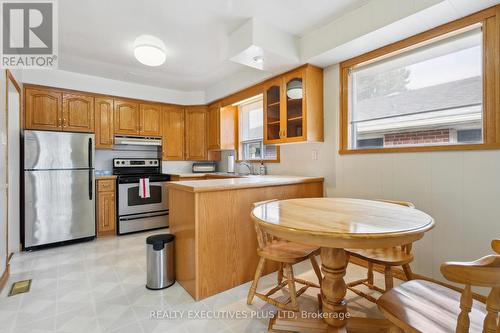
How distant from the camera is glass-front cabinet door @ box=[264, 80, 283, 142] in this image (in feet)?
10.6

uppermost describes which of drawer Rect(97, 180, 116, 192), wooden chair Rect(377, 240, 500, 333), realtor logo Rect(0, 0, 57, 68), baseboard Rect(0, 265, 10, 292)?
realtor logo Rect(0, 0, 57, 68)

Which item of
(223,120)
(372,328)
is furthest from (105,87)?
(372,328)

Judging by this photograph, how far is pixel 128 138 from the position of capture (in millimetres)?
4141

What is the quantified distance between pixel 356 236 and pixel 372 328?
2.89ft

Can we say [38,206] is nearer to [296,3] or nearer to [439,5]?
[296,3]

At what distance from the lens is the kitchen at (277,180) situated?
5.32 feet

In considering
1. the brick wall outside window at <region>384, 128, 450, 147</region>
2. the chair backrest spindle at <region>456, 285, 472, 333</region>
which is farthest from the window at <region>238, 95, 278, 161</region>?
the chair backrest spindle at <region>456, 285, 472, 333</region>

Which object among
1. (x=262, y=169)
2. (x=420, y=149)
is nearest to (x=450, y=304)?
(x=420, y=149)

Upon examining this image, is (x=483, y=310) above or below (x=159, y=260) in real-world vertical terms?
above

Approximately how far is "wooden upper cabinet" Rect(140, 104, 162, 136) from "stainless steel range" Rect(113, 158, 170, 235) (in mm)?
537

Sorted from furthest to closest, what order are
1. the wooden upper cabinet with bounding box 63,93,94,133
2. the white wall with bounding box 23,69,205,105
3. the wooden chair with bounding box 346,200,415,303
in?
1. the wooden upper cabinet with bounding box 63,93,94,133
2. the white wall with bounding box 23,69,205,105
3. the wooden chair with bounding box 346,200,415,303

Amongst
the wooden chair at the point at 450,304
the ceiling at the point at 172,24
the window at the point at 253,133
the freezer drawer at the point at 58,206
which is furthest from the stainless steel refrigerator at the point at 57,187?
the wooden chair at the point at 450,304

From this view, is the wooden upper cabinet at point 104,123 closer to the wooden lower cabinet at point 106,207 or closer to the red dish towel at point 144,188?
the wooden lower cabinet at point 106,207

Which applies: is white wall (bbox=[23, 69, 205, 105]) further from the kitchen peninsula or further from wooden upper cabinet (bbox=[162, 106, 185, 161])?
the kitchen peninsula
